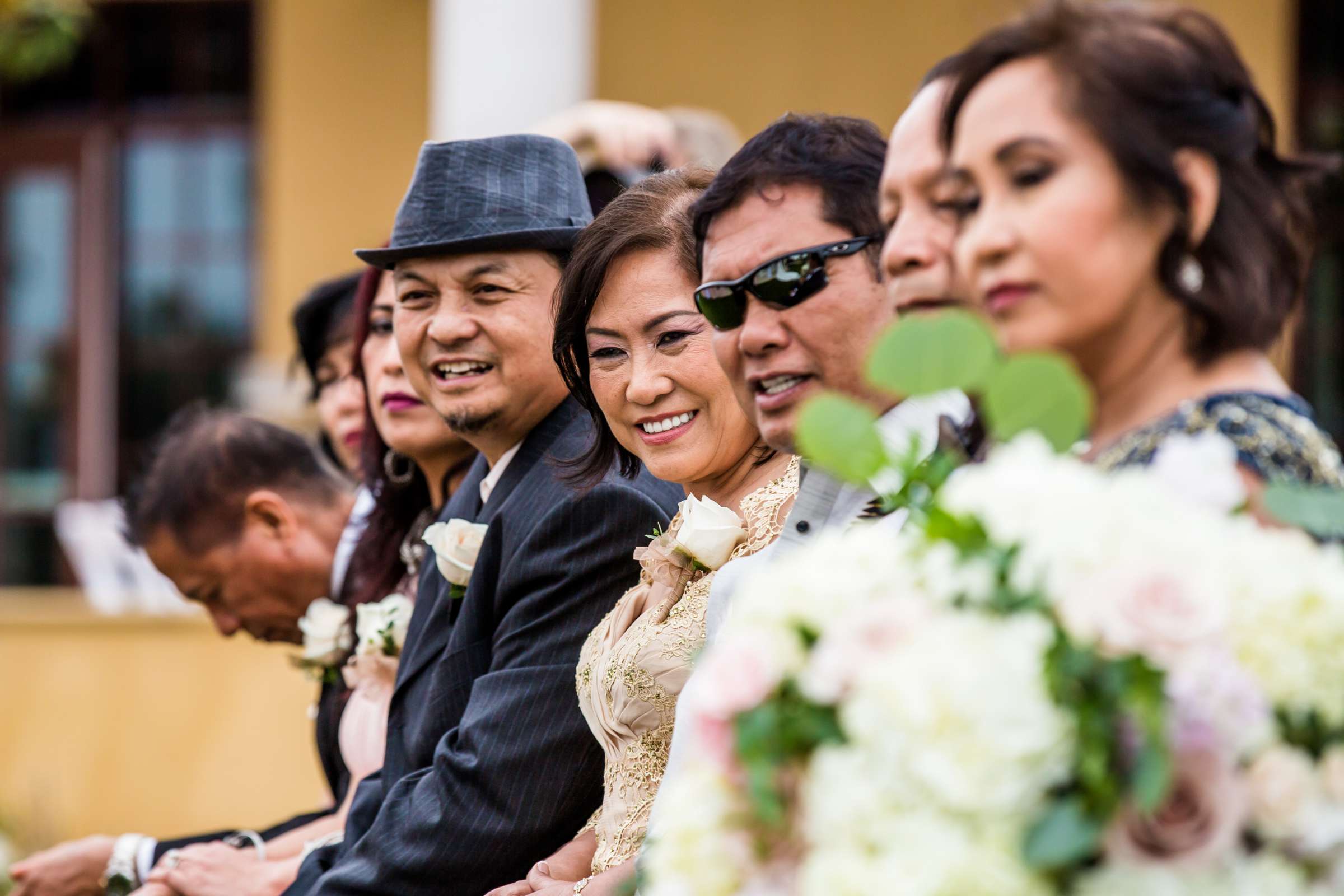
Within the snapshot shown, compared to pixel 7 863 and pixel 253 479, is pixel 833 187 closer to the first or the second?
pixel 253 479

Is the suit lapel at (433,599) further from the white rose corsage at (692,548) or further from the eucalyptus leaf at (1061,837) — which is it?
the eucalyptus leaf at (1061,837)

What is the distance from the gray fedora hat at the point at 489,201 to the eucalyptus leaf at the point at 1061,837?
2101mm

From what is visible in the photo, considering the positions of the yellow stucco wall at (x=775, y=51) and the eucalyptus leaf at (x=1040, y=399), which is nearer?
the eucalyptus leaf at (x=1040, y=399)

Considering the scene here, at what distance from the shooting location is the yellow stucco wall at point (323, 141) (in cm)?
989

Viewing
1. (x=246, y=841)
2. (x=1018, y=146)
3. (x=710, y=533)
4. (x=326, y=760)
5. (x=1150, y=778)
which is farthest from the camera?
(x=326, y=760)

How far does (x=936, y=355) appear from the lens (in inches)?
61.7

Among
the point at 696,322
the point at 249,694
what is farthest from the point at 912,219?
the point at 249,694

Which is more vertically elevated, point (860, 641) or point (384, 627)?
point (860, 641)

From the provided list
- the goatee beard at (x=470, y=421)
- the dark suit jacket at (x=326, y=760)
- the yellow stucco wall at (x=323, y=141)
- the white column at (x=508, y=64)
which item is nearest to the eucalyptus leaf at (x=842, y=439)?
the goatee beard at (x=470, y=421)

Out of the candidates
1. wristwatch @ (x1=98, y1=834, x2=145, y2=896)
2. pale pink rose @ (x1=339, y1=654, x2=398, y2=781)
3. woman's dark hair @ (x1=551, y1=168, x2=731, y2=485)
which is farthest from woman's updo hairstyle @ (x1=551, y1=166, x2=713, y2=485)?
wristwatch @ (x1=98, y1=834, x2=145, y2=896)

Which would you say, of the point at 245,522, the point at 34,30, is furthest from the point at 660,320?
the point at 34,30

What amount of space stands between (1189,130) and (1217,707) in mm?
573

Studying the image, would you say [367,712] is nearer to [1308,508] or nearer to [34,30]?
[1308,508]

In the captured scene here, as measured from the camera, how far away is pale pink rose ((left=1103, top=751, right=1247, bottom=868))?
142 centimetres
